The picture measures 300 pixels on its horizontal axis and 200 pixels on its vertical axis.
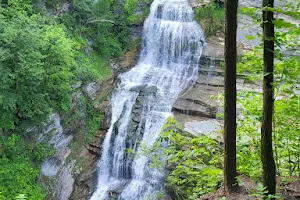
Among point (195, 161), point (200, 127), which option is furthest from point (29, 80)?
point (195, 161)

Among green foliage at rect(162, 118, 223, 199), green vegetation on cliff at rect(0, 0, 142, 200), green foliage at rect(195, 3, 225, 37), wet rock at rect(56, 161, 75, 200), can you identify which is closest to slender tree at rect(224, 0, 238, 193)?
green foliage at rect(162, 118, 223, 199)

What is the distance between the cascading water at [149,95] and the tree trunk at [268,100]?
25.0 feet

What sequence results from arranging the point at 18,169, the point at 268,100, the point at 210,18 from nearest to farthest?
1. the point at 268,100
2. the point at 18,169
3. the point at 210,18

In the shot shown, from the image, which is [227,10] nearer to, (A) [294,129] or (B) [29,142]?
(A) [294,129]

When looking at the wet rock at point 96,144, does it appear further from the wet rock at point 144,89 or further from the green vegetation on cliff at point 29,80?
the wet rock at point 144,89

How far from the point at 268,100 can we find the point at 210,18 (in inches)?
655

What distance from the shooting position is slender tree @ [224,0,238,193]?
3.88 meters

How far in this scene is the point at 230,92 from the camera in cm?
417

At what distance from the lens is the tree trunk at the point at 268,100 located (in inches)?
126

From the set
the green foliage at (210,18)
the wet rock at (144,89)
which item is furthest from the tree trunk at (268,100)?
the green foliage at (210,18)

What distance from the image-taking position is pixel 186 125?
1368 cm

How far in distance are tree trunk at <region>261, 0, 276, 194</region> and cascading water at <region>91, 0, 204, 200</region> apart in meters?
7.61

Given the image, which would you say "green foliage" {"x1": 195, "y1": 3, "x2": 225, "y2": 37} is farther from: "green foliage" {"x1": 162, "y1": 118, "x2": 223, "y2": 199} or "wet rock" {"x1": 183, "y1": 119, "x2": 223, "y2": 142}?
"green foliage" {"x1": 162, "y1": 118, "x2": 223, "y2": 199}

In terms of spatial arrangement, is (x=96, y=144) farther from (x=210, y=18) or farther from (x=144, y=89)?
(x=210, y=18)
